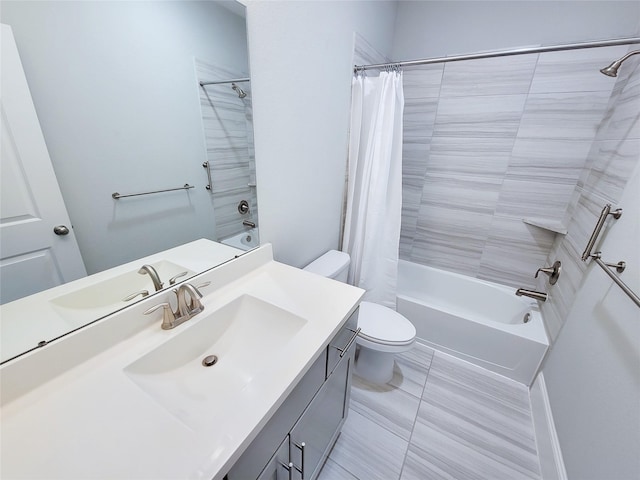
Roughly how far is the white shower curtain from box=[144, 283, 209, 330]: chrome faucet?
1.28 m

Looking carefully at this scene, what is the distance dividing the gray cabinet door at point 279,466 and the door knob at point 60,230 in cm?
78

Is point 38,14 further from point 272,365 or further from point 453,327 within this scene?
point 453,327

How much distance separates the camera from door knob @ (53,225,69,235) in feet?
2.15

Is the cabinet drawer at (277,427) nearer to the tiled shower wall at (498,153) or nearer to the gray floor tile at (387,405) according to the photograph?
the gray floor tile at (387,405)

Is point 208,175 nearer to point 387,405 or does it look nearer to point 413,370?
point 387,405

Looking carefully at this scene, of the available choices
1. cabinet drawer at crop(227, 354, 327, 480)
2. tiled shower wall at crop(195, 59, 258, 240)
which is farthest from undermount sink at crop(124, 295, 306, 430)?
tiled shower wall at crop(195, 59, 258, 240)

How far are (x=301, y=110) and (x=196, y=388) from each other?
1.23 metres

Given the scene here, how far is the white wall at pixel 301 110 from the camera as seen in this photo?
1079 millimetres

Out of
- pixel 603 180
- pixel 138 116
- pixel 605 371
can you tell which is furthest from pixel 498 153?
pixel 138 116

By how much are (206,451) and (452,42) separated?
280 cm

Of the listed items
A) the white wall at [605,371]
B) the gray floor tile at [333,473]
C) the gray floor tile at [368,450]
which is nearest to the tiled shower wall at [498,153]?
the white wall at [605,371]

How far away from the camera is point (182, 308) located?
86cm

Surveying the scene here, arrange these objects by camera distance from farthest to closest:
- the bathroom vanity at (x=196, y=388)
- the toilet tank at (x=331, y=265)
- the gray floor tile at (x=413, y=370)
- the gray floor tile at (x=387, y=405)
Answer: the gray floor tile at (x=413, y=370) → the toilet tank at (x=331, y=265) → the gray floor tile at (x=387, y=405) → the bathroom vanity at (x=196, y=388)

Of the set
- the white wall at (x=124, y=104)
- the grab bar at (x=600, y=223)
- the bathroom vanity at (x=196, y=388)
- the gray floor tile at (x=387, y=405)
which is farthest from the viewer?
the gray floor tile at (x=387, y=405)
